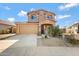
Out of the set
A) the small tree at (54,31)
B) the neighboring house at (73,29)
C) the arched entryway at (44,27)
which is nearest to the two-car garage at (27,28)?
the arched entryway at (44,27)

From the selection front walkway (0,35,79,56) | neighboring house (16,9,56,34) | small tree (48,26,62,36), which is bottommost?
front walkway (0,35,79,56)

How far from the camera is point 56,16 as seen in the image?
6699 mm

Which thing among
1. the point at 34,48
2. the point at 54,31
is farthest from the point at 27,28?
the point at 34,48

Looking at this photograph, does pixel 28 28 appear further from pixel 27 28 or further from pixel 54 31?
pixel 54 31

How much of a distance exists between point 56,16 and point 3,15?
6.54 feet

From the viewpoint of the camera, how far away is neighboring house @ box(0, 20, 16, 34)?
22.4 ft

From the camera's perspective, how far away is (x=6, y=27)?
709 cm

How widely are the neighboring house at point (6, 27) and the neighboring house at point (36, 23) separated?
0.79ft

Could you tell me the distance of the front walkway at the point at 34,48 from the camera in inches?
223

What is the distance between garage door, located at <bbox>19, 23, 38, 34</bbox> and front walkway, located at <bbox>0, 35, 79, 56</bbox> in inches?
10.1

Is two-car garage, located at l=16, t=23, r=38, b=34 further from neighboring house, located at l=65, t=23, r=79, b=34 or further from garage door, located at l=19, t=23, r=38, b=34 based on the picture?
neighboring house, located at l=65, t=23, r=79, b=34

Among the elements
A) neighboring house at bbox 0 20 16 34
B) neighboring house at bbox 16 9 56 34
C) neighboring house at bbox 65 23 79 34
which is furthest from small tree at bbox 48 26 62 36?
neighboring house at bbox 0 20 16 34

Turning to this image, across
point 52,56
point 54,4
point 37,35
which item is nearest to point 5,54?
point 52,56

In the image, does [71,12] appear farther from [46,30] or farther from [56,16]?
[46,30]
